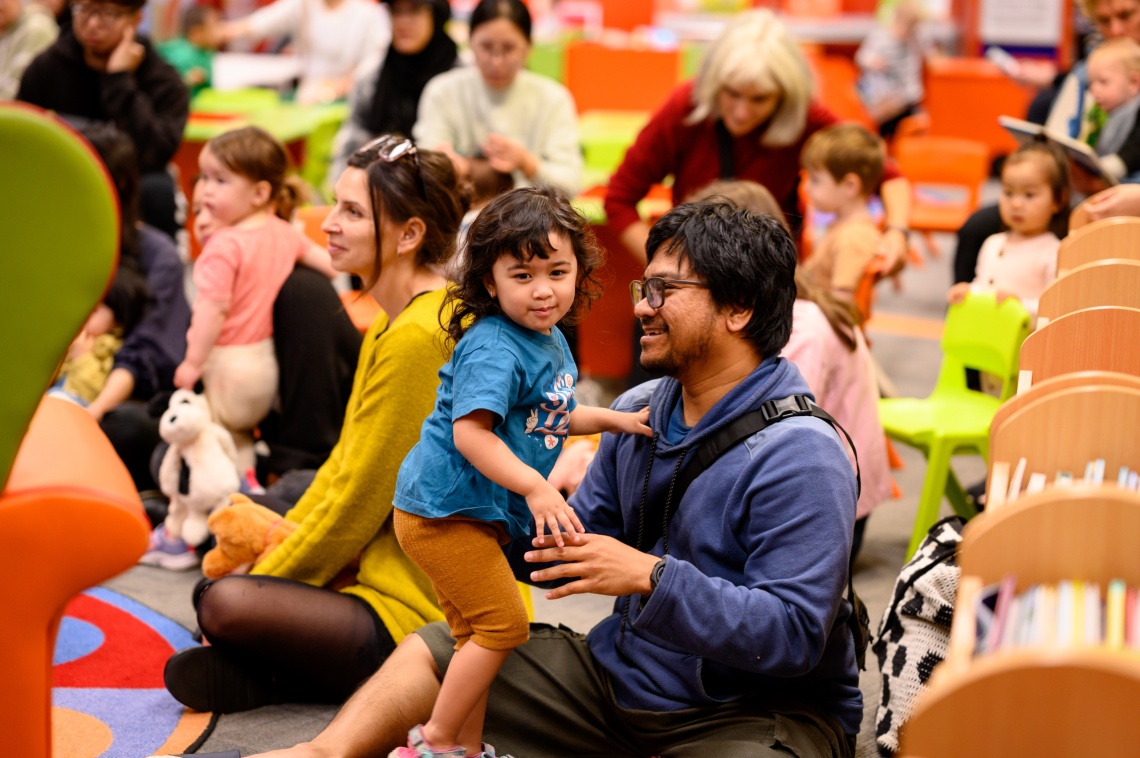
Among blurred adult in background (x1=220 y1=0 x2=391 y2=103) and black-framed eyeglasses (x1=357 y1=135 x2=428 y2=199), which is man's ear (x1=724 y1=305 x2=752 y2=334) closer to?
black-framed eyeglasses (x1=357 y1=135 x2=428 y2=199)

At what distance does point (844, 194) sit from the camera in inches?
157

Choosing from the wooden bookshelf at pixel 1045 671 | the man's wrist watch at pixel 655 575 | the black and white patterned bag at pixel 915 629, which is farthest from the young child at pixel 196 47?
the wooden bookshelf at pixel 1045 671

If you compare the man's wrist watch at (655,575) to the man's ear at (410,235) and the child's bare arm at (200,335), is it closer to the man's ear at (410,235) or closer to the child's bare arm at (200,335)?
the man's ear at (410,235)

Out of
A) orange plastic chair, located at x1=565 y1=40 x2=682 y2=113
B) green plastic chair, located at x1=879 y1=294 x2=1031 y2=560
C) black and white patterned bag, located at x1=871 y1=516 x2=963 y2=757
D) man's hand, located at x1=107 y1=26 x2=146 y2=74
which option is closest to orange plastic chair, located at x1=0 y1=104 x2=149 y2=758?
black and white patterned bag, located at x1=871 y1=516 x2=963 y2=757

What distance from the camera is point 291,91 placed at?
888cm

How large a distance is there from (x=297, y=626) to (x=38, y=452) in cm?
85

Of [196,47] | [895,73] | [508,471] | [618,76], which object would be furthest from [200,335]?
[895,73]

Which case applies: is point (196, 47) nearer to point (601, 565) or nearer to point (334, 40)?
point (334, 40)

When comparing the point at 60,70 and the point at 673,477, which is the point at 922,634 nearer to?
the point at 673,477

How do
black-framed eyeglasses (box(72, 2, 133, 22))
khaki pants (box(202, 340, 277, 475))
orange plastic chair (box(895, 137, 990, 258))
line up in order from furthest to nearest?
orange plastic chair (box(895, 137, 990, 258)) < black-framed eyeglasses (box(72, 2, 133, 22)) < khaki pants (box(202, 340, 277, 475))

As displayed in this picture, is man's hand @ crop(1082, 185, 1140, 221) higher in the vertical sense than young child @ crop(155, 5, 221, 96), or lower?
higher

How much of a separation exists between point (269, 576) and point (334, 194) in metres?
0.79

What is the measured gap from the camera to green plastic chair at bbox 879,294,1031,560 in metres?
3.29

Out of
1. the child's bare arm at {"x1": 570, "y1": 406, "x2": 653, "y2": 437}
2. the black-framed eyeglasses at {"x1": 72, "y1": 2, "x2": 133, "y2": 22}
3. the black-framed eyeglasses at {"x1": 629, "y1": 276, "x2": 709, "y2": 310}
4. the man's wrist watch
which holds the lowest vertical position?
the man's wrist watch
